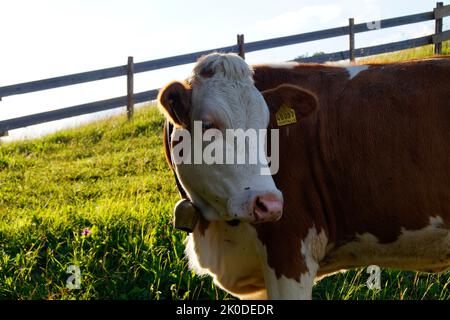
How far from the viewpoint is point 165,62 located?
15586 mm

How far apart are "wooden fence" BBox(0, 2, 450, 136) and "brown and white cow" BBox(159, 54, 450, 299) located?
34.8 ft

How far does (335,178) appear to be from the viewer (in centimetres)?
431

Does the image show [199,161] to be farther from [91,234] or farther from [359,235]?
[91,234]

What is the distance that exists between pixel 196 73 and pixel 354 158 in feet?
3.49

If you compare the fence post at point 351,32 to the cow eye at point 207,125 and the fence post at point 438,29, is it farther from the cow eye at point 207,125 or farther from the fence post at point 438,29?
the cow eye at point 207,125

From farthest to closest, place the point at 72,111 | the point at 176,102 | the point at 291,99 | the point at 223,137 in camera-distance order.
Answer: the point at 72,111
the point at 291,99
the point at 176,102
the point at 223,137

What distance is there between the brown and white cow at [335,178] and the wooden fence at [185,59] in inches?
417

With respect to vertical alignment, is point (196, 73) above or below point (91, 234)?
above

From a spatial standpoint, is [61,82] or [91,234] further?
[61,82]

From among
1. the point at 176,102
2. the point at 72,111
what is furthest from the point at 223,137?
the point at 72,111

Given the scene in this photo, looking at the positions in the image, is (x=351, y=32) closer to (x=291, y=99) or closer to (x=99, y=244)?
(x=99, y=244)

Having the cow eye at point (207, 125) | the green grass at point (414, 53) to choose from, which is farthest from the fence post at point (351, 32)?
the cow eye at point (207, 125)

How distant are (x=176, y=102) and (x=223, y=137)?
1.19 feet
